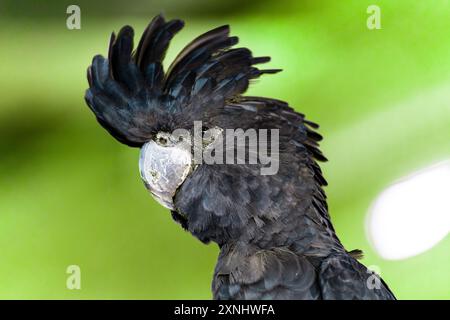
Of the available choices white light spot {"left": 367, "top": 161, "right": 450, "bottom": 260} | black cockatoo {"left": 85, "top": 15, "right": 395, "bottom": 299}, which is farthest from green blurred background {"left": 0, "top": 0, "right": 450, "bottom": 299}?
black cockatoo {"left": 85, "top": 15, "right": 395, "bottom": 299}

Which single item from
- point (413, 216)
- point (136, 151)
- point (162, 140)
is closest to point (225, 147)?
point (162, 140)

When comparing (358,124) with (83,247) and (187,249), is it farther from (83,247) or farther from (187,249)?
(83,247)

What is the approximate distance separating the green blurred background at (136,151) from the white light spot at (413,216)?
2.1 inches

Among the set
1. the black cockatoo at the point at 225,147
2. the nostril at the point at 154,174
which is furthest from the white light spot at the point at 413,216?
the nostril at the point at 154,174

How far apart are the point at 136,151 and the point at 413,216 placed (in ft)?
5.03

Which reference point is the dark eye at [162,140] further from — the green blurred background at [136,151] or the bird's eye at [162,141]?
the green blurred background at [136,151]

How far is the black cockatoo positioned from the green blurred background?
1.16 meters

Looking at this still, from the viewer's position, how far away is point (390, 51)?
2799 mm

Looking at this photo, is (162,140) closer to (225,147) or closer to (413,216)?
(225,147)

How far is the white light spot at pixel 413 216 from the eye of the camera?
2789 millimetres

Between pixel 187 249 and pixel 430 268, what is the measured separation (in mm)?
1293

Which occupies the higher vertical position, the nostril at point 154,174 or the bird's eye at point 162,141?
the bird's eye at point 162,141
